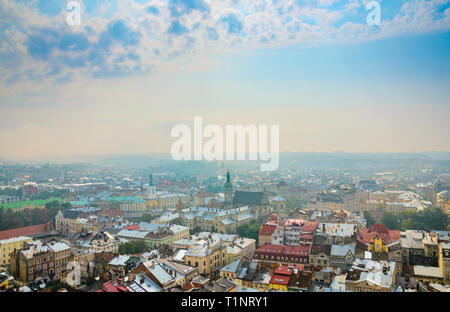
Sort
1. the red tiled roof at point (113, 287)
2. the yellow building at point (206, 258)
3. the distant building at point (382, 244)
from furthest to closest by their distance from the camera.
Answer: the distant building at point (382, 244)
the yellow building at point (206, 258)
the red tiled roof at point (113, 287)

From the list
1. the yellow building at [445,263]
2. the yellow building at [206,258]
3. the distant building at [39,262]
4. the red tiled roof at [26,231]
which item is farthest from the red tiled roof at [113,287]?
the red tiled roof at [26,231]

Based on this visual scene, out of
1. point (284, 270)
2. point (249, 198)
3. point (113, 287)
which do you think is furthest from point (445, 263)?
point (249, 198)

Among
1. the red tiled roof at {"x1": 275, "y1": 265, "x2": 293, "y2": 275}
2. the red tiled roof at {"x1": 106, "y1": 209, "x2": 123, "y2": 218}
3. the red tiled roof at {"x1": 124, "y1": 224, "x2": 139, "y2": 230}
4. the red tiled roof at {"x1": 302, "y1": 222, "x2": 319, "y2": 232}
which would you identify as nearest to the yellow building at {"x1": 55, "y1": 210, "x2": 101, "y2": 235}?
the red tiled roof at {"x1": 124, "y1": 224, "x2": 139, "y2": 230}

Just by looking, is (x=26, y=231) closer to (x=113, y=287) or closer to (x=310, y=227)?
(x=113, y=287)

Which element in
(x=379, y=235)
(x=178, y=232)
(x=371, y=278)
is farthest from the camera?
(x=178, y=232)

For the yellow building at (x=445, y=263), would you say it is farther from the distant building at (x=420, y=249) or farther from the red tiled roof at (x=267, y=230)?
the red tiled roof at (x=267, y=230)

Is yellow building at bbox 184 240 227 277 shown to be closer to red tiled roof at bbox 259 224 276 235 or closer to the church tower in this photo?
red tiled roof at bbox 259 224 276 235
